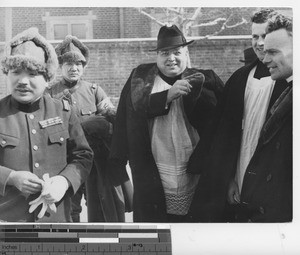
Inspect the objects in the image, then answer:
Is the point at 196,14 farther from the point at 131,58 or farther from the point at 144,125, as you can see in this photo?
the point at 144,125

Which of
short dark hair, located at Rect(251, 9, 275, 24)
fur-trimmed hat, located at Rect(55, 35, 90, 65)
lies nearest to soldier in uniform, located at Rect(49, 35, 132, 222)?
fur-trimmed hat, located at Rect(55, 35, 90, 65)

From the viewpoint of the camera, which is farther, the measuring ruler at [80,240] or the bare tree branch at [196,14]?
the bare tree branch at [196,14]

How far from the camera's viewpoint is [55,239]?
2.64 meters

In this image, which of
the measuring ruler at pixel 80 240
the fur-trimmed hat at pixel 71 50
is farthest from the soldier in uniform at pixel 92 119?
the measuring ruler at pixel 80 240

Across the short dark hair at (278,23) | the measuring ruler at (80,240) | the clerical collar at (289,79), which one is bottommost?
the measuring ruler at (80,240)

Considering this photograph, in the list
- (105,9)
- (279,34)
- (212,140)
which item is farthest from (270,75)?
A: (105,9)

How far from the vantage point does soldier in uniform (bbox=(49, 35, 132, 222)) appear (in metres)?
2.73

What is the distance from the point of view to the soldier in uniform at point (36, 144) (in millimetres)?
2709

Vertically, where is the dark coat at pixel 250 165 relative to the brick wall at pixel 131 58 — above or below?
below

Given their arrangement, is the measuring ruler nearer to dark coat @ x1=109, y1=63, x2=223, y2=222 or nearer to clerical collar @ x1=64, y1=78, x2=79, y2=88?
dark coat @ x1=109, y1=63, x2=223, y2=222

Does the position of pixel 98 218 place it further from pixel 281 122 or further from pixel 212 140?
pixel 281 122

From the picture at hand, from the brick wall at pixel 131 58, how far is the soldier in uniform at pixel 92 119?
0.04 m

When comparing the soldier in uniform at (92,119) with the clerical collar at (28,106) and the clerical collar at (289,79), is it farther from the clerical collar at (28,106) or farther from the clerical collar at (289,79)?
the clerical collar at (289,79)

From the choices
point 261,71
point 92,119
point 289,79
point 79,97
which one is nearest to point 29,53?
point 79,97
